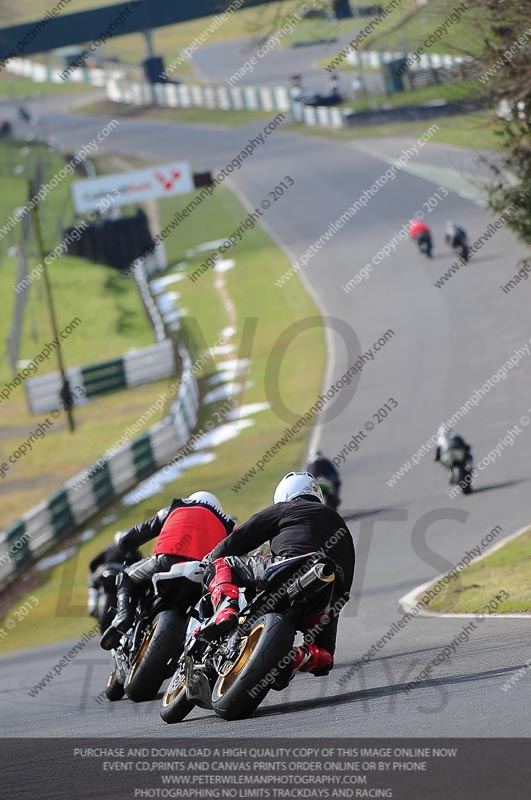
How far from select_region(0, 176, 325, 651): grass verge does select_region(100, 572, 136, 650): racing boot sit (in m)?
9.42

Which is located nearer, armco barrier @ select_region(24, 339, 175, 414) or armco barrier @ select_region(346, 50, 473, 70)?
armco barrier @ select_region(24, 339, 175, 414)

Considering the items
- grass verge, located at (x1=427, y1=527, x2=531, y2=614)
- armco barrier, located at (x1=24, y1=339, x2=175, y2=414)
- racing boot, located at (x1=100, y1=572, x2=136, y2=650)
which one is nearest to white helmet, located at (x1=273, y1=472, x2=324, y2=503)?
racing boot, located at (x1=100, y1=572, x2=136, y2=650)

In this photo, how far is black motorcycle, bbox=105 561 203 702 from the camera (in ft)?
30.5

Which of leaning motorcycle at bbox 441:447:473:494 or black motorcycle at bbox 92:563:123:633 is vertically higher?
black motorcycle at bbox 92:563:123:633

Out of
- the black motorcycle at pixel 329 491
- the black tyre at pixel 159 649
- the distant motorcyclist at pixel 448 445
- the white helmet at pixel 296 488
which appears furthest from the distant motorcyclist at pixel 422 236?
the white helmet at pixel 296 488

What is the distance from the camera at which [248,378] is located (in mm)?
33781

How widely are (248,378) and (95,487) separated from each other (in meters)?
9.29

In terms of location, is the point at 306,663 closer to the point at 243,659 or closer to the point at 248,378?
the point at 243,659

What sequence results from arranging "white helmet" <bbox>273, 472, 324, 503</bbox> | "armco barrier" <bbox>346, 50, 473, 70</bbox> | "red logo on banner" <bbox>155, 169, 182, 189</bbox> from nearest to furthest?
"white helmet" <bbox>273, 472, 324, 503</bbox> → "red logo on banner" <bbox>155, 169, 182, 189</bbox> → "armco barrier" <bbox>346, 50, 473, 70</bbox>

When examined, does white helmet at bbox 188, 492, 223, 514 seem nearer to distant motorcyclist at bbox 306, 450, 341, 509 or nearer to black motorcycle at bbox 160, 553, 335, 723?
black motorcycle at bbox 160, 553, 335, 723

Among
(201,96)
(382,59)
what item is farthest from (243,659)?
(201,96)

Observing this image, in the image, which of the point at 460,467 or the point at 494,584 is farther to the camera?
Result: the point at 460,467

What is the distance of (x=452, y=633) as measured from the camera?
36.3 feet

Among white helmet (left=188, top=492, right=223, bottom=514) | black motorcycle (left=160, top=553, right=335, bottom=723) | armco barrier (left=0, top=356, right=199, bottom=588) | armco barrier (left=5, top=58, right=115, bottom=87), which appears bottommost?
armco barrier (left=5, top=58, right=115, bottom=87)
